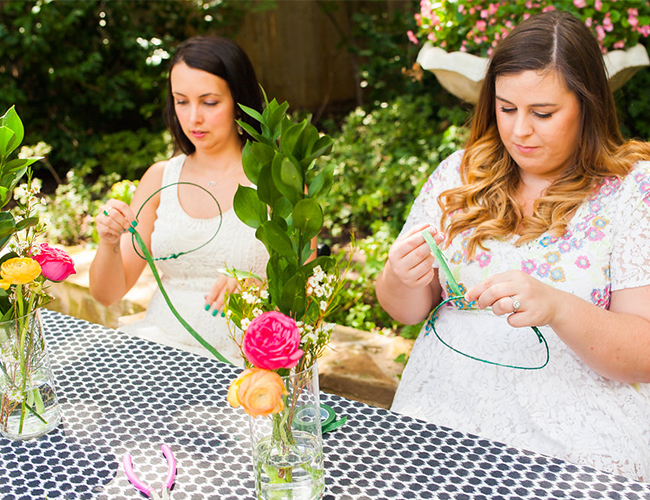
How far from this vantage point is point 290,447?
1093 mm

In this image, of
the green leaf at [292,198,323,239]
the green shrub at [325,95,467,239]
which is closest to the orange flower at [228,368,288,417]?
the green leaf at [292,198,323,239]

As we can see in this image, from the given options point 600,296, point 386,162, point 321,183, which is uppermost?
point 321,183

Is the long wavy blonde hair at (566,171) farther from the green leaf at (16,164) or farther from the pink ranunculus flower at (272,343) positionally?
the green leaf at (16,164)

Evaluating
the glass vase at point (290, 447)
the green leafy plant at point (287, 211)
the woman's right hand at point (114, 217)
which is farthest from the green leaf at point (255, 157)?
the woman's right hand at point (114, 217)

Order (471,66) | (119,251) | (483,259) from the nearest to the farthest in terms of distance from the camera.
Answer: (483,259)
(119,251)
(471,66)

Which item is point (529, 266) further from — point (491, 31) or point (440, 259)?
point (491, 31)

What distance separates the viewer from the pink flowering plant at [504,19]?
3139 mm

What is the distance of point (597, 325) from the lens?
1485 mm

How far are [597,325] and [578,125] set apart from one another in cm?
57

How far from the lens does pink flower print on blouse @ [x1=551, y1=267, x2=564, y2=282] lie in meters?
1.69

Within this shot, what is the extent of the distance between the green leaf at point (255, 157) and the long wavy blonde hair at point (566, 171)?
0.90m

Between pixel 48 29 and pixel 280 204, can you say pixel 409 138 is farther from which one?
pixel 280 204

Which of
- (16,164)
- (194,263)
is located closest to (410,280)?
(16,164)

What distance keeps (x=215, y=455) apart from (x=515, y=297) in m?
0.69
